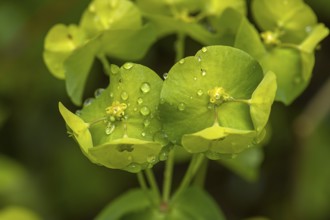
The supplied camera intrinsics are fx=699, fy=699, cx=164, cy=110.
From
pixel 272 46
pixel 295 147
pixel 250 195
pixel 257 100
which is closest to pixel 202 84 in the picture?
pixel 257 100

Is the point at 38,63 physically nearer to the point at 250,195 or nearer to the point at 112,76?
the point at 250,195

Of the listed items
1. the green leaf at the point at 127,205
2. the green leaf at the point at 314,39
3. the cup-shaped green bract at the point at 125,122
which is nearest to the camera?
the cup-shaped green bract at the point at 125,122

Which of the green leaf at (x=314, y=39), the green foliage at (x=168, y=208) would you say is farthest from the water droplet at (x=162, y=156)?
the green leaf at (x=314, y=39)

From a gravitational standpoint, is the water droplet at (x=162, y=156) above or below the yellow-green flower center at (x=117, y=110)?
below

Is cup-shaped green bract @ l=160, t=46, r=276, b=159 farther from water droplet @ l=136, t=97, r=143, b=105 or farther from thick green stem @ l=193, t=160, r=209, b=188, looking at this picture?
thick green stem @ l=193, t=160, r=209, b=188

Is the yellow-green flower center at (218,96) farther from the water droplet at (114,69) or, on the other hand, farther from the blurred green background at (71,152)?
the blurred green background at (71,152)

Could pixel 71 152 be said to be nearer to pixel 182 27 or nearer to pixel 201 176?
pixel 201 176

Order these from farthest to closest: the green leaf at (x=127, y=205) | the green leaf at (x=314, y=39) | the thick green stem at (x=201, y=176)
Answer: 1. the thick green stem at (x=201, y=176)
2. the green leaf at (x=127, y=205)
3. the green leaf at (x=314, y=39)

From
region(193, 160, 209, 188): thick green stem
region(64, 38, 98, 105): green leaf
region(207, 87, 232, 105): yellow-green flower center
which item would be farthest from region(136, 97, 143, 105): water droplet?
region(193, 160, 209, 188): thick green stem

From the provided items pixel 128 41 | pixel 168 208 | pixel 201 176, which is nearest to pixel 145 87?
pixel 128 41
